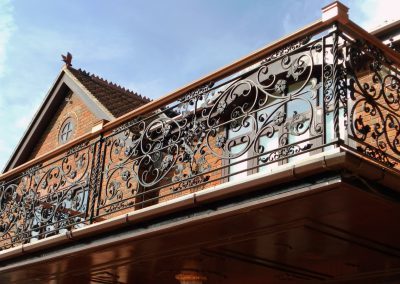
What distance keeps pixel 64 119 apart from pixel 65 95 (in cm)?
84

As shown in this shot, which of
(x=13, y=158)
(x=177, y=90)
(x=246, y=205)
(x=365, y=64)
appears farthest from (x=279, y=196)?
(x=13, y=158)

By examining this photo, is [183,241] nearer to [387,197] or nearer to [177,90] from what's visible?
[177,90]

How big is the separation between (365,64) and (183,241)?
309 cm

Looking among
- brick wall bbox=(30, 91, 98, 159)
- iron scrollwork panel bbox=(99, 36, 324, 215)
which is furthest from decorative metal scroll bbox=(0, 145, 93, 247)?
brick wall bbox=(30, 91, 98, 159)

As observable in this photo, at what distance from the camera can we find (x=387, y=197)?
5297 mm

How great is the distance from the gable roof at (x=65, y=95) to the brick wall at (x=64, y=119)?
0.19 m

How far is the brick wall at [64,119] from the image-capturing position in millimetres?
15320

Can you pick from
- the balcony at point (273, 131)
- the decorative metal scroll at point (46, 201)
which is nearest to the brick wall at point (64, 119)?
the decorative metal scroll at point (46, 201)

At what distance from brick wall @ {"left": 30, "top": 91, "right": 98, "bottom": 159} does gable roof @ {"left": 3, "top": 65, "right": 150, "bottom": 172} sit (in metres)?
0.19

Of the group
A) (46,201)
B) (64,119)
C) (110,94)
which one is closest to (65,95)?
(64,119)

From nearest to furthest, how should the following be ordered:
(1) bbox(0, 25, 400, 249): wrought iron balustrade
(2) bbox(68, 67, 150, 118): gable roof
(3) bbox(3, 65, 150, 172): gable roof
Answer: (1) bbox(0, 25, 400, 249): wrought iron balustrade → (2) bbox(68, 67, 150, 118): gable roof → (3) bbox(3, 65, 150, 172): gable roof

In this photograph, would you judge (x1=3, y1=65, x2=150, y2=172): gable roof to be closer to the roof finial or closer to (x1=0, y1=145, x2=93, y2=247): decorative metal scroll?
the roof finial

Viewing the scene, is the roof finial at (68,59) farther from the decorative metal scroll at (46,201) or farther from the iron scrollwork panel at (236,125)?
the iron scrollwork panel at (236,125)

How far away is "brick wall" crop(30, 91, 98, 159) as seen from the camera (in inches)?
603
